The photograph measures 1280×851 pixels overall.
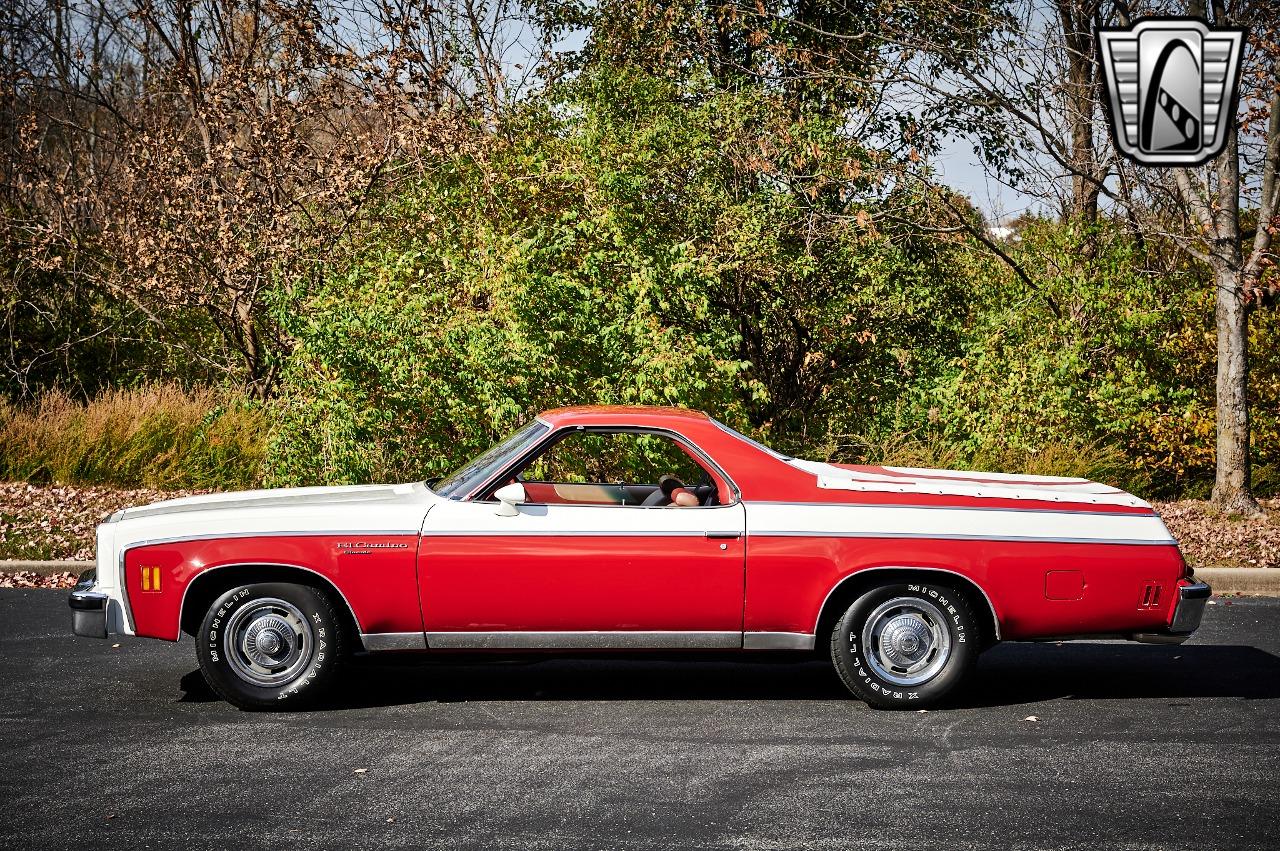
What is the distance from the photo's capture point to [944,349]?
1536cm

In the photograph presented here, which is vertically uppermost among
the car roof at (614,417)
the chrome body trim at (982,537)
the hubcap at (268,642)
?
the car roof at (614,417)

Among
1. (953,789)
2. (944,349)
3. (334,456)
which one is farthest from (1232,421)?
(953,789)

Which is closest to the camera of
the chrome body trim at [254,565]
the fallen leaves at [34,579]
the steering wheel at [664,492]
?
the chrome body trim at [254,565]

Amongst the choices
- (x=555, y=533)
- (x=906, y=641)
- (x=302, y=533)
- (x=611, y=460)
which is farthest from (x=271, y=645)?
(x=611, y=460)

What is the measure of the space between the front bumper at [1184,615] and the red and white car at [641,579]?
0.01 metres

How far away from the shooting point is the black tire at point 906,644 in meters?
6.51

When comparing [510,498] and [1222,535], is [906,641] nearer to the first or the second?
[510,498]

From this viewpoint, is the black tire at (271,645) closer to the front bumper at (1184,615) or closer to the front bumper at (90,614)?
the front bumper at (90,614)

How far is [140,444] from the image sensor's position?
14820 millimetres

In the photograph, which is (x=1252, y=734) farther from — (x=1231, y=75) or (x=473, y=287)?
(x=1231, y=75)

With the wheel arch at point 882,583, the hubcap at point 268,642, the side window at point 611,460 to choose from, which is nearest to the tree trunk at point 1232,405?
the side window at point 611,460

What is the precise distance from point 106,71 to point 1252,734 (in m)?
31.2

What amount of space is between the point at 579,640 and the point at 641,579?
43 cm

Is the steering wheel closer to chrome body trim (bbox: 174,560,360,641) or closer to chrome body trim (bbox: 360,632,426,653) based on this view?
chrome body trim (bbox: 360,632,426,653)
